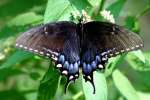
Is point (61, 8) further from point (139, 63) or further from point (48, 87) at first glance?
point (139, 63)

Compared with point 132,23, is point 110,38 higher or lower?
lower

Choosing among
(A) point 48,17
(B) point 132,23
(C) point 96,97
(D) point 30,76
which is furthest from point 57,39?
(D) point 30,76

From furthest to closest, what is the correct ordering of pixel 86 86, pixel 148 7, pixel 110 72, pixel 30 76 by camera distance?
pixel 30 76
pixel 148 7
pixel 110 72
pixel 86 86

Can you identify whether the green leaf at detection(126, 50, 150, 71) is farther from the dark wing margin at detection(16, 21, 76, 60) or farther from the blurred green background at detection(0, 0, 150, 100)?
the dark wing margin at detection(16, 21, 76, 60)

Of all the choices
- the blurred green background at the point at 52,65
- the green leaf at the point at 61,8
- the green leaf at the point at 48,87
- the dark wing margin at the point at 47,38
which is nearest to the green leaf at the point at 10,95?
the blurred green background at the point at 52,65

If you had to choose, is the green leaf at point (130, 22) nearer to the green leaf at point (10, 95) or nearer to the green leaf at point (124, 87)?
the green leaf at point (124, 87)

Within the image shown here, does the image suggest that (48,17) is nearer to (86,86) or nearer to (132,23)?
(86,86)
